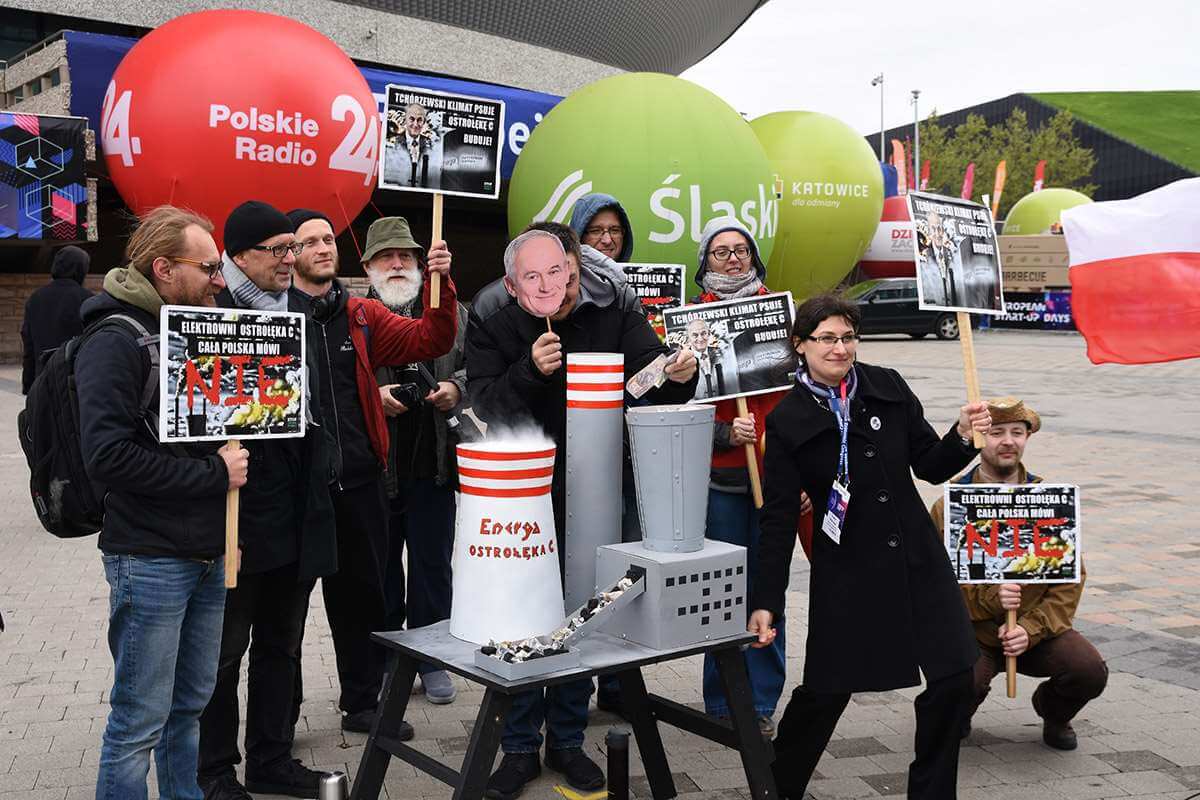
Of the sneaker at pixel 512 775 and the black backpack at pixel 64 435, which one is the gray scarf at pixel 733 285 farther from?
the black backpack at pixel 64 435

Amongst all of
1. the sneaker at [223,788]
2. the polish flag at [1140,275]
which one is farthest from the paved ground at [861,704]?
the polish flag at [1140,275]

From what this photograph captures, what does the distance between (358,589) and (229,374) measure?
146cm

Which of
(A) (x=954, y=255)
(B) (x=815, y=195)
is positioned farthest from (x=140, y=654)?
(B) (x=815, y=195)

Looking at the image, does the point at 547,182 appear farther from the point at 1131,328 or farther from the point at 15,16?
the point at 15,16

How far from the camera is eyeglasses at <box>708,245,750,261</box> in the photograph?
4.69 meters

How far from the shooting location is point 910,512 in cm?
363

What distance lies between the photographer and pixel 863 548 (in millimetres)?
3586

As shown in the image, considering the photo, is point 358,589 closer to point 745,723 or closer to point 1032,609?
point 745,723

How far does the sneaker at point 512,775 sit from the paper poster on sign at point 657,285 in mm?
2379

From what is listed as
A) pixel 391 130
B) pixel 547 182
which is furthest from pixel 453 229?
pixel 391 130

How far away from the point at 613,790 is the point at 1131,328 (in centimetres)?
286

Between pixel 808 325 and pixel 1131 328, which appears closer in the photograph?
pixel 808 325

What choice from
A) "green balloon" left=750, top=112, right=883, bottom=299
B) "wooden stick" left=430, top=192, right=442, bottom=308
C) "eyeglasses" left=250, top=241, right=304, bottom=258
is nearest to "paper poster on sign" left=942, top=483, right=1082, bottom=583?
"wooden stick" left=430, top=192, right=442, bottom=308

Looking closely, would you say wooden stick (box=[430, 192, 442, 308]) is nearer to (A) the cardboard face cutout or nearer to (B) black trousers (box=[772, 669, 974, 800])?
(A) the cardboard face cutout
